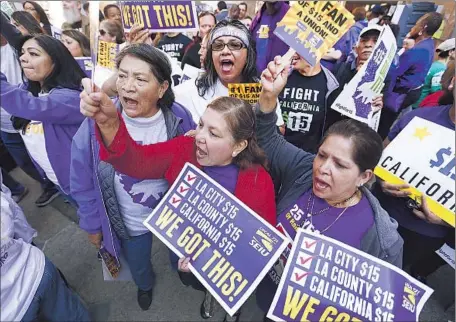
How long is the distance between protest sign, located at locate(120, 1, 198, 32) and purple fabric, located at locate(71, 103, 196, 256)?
40.0 inches

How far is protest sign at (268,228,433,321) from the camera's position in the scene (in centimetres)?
107

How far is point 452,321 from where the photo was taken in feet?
7.73

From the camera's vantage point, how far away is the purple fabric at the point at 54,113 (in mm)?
1548

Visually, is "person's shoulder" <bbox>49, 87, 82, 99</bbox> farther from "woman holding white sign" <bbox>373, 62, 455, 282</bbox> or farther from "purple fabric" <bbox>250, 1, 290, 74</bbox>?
"purple fabric" <bbox>250, 1, 290, 74</bbox>

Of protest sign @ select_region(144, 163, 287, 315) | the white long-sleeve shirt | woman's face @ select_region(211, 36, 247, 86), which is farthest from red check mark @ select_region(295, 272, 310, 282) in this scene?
woman's face @ select_region(211, 36, 247, 86)

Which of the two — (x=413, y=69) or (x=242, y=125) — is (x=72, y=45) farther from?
(x=413, y=69)

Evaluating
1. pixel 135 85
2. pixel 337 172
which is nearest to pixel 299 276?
pixel 337 172

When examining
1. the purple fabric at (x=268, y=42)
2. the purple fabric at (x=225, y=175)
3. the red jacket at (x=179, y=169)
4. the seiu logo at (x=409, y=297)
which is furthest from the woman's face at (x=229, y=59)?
the seiu logo at (x=409, y=297)

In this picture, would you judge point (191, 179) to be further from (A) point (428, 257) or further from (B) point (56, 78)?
(A) point (428, 257)

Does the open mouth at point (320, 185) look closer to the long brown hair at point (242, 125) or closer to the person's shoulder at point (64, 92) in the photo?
the long brown hair at point (242, 125)

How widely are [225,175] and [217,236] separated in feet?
1.20

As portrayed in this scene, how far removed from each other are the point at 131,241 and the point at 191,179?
0.93 m

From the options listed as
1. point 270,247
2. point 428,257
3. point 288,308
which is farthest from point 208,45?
point 428,257

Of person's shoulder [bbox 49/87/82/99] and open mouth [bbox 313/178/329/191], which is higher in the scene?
open mouth [bbox 313/178/329/191]
